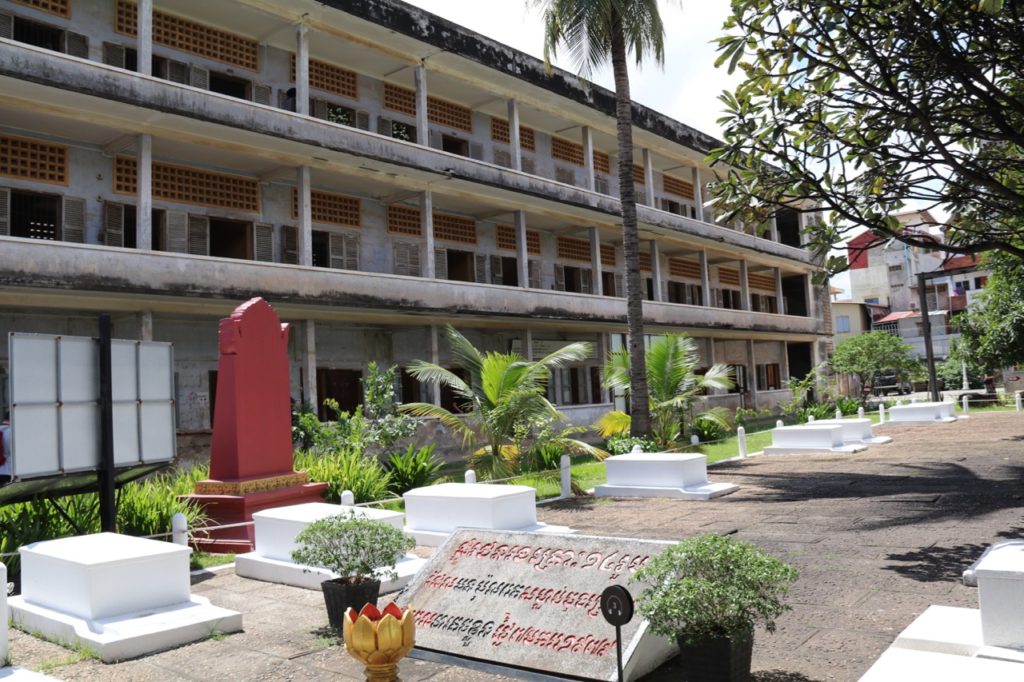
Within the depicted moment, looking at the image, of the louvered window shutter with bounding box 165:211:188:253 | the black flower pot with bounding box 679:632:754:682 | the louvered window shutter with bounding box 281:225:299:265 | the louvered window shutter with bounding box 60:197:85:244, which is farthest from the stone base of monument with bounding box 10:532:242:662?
the louvered window shutter with bounding box 281:225:299:265

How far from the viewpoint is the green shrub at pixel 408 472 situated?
44.1 ft

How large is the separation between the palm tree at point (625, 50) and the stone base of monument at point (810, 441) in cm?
477

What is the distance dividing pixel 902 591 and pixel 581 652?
3.11 meters

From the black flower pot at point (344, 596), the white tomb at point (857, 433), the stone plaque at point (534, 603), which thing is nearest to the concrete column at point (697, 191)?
the white tomb at point (857, 433)

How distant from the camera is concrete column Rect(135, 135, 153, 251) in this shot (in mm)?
16156

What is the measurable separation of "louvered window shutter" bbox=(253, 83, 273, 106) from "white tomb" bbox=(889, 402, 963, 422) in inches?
872

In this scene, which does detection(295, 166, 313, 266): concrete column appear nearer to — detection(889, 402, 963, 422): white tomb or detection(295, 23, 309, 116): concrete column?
detection(295, 23, 309, 116): concrete column

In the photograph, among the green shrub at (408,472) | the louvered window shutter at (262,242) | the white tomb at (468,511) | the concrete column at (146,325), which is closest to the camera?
the white tomb at (468,511)

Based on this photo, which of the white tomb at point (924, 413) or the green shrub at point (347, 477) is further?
the white tomb at point (924, 413)

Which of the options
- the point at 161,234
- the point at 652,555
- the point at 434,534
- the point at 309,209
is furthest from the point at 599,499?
the point at 161,234

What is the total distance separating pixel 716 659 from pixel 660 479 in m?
9.15

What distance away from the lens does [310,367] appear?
1922 centimetres

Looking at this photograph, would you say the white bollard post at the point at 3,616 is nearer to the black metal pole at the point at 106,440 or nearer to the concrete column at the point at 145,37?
the black metal pole at the point at 106,440

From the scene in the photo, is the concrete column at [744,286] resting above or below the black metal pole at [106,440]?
above
